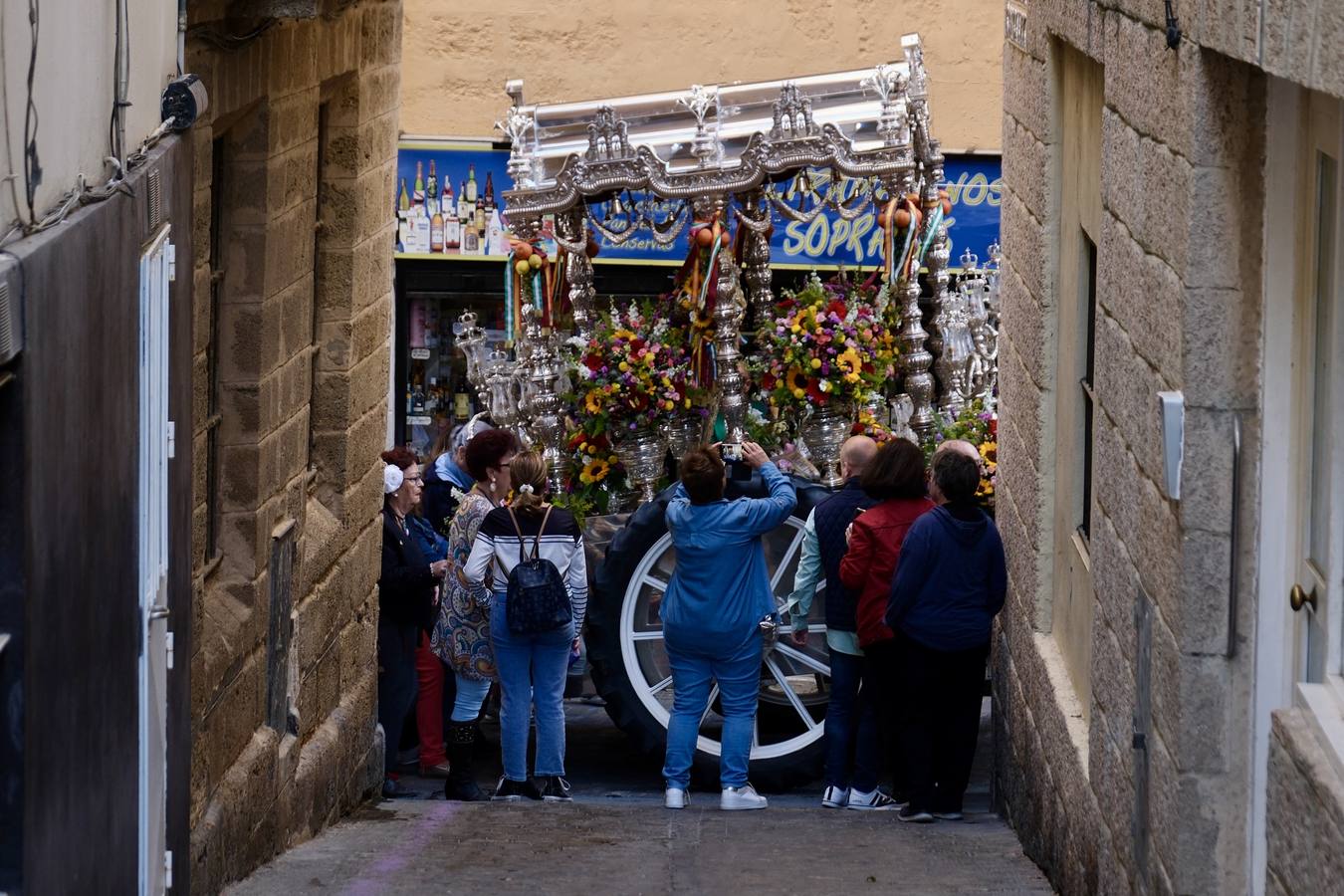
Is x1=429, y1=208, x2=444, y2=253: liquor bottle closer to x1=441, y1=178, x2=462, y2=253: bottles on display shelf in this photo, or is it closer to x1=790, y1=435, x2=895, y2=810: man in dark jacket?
x1=441, y1=178, x2=462, y2=253: bottles on display shelf

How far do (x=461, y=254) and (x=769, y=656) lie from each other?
590 centimetres

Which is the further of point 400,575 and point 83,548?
point 400,575

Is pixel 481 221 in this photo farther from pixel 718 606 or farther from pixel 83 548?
pixel 83 548

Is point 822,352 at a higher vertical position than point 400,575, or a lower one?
higher

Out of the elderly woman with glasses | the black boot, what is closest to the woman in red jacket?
the black boot

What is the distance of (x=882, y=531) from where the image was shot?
27.8ft

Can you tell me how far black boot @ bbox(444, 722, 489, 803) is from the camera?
357 inches

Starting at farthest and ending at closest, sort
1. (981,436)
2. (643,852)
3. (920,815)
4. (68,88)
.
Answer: (981,436) < (920,815) < (643,852) < (68,88)

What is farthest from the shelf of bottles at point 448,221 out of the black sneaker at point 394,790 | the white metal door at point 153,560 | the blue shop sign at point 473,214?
the white metal door at point 153,560

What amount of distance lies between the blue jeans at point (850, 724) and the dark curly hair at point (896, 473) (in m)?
0.72

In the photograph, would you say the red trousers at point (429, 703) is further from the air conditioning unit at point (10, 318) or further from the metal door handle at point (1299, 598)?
the air conditioning unit at point (10, 318)

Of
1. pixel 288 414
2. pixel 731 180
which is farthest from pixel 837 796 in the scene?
pixel 288 414

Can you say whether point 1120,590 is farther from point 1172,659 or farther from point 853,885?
point 853,885

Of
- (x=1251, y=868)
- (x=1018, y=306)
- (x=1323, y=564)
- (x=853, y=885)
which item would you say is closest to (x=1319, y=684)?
(x=1323, y=564)
